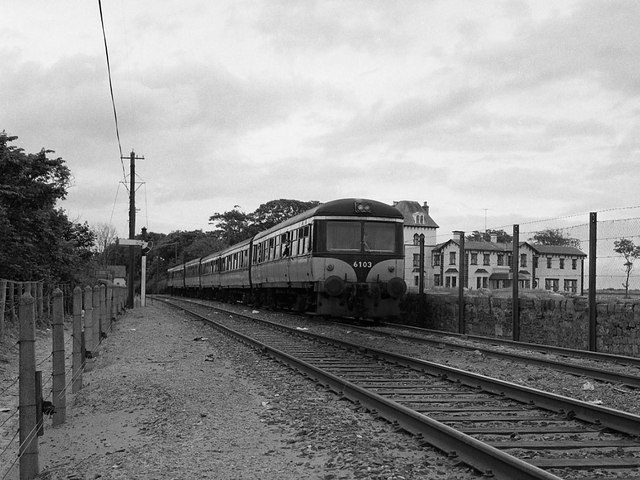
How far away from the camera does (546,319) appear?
13.6 m

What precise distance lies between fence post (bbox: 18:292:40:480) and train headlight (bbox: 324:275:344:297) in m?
12.0

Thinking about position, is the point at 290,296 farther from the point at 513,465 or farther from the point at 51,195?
the point at 513,465

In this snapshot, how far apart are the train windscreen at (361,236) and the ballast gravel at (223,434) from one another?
7.75 metres

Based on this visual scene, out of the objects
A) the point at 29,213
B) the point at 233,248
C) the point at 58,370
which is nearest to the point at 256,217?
the point at 233,248

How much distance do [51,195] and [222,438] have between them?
15879mm

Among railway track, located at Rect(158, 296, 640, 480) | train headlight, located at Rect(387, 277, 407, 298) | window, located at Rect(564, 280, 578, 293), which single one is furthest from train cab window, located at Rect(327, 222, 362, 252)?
railway track, located at Rect(158, 296, 640, 480)

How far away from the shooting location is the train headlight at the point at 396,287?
17078 millimetres

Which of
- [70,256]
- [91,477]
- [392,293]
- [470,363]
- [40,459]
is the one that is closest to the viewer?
[91,477]

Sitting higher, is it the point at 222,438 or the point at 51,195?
the point at 51,195

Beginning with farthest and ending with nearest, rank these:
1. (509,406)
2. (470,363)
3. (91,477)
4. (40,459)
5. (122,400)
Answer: (470,363)
(122,400)
(509,406)
(40,459)
(91,477)

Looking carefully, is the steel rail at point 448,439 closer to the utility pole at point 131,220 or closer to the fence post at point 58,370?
the fence post at point 58,370

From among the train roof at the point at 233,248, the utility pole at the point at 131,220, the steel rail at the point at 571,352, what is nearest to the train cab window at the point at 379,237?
the steel rail at the point at 571,352

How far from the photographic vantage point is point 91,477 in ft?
15.9

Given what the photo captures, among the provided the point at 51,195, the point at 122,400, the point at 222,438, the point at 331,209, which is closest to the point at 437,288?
the point at 331,209
